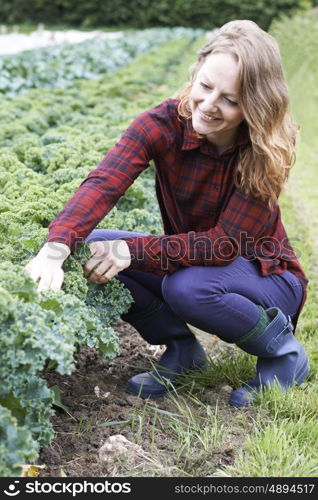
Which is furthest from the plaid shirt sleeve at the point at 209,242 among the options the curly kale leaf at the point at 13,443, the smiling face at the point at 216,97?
the curly kale leaf at the point at 13,443

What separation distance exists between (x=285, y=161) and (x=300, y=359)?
89 cm

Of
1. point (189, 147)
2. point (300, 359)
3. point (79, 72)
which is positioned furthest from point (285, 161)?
point (79, 72)

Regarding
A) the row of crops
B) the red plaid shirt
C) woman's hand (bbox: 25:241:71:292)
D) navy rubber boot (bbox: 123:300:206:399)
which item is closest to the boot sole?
navy rubber boot (bbox: 123:300:206:399)

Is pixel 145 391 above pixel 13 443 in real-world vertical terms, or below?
below

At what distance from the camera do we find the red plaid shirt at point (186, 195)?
8.94 ft

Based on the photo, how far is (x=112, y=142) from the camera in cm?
455

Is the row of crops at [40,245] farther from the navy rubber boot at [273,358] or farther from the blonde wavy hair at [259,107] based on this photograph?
the blonde wavy hair at [259,107]

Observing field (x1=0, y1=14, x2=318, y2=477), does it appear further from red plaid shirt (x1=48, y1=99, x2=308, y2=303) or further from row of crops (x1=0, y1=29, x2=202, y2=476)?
red plaid shirt (x1=48, y1=99, x2=308, y2=303)

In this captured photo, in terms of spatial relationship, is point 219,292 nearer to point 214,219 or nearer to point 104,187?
point 214,219

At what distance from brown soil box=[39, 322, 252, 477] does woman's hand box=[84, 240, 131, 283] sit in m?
0.56

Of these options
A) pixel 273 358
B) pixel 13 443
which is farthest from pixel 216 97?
pixel 13 443

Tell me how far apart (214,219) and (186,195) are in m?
0.17

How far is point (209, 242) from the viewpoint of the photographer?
9.12ft

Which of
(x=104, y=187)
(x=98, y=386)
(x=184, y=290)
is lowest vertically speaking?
(x=98, y=386)
